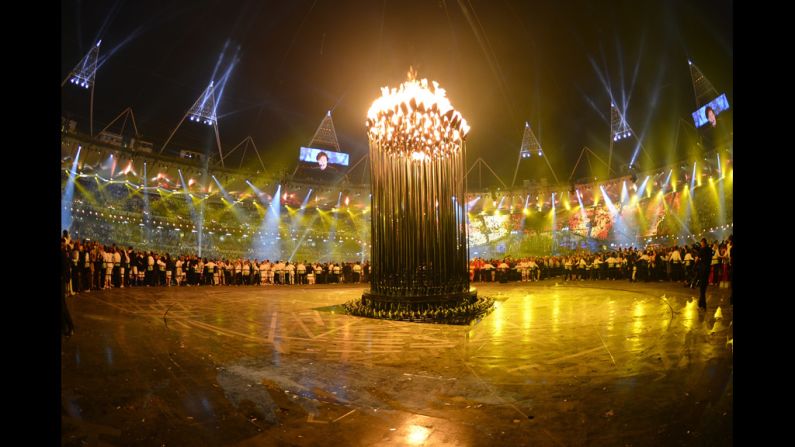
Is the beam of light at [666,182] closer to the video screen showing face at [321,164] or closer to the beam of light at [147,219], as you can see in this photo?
the video screen showing face at [321,164]

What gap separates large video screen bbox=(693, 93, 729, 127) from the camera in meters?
22.7

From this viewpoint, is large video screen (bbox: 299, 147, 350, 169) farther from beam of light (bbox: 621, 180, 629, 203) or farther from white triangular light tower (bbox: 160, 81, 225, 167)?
beam of light (bbox: 621, 180, 629, 203)

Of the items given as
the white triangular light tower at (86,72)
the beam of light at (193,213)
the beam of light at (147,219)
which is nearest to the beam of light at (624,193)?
the beam of light at (193,213)

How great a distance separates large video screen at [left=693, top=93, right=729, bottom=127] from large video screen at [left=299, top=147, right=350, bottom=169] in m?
25.3

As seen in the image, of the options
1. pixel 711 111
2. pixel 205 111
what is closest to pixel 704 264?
pixel 711 111

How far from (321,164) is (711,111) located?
87.8ft

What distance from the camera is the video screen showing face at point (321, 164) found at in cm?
3584

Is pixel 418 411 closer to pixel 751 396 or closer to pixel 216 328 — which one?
pixel 751 396

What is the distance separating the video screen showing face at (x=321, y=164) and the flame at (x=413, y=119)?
1004 inches

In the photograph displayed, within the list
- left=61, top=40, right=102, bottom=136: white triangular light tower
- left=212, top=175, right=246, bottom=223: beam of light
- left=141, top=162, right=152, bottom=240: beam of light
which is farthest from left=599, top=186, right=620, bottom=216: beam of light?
left=61, top=40, right=102, bottom=136: white triangular light tower

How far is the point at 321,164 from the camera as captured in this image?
120 ft

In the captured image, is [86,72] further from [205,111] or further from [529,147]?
[529,147]

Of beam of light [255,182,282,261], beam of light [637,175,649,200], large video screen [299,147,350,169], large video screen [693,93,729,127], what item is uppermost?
large video screen [299,147,350,169]

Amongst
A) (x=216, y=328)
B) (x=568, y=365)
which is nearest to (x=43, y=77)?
(x=568, y=365)
